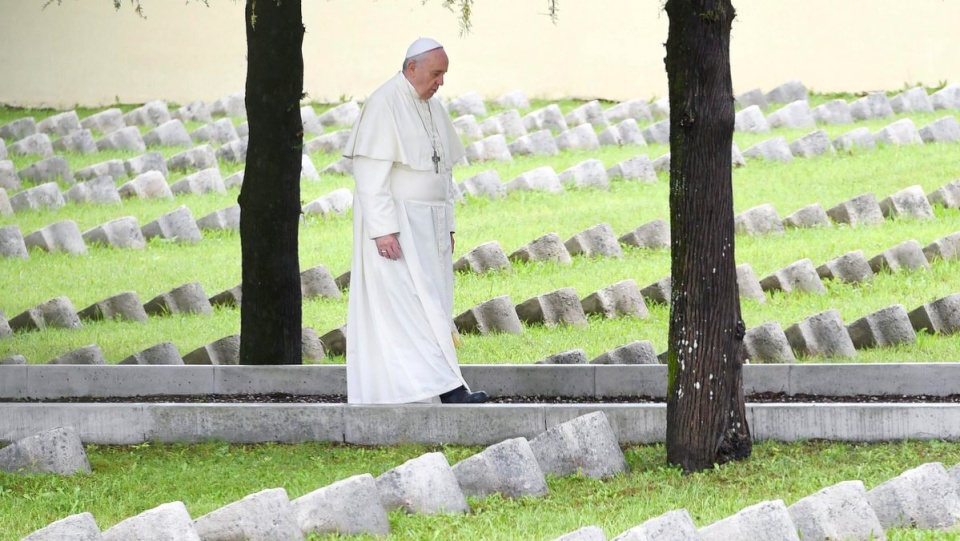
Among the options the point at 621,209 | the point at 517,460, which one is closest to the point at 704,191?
the point at 517,460

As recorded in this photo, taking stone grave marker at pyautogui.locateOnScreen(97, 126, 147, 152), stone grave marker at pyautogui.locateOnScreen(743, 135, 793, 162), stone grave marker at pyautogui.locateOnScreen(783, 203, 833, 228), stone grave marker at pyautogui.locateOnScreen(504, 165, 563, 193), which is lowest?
stone grave marker at pyautogui.locateOnScreen(783, 203, 833, 228)

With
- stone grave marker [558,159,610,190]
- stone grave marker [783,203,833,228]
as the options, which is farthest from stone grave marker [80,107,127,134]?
stone grave marker [783,203,833,228]

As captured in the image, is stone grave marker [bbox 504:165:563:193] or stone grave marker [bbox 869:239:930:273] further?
stone grave marker [bbox 504:165:563:193]

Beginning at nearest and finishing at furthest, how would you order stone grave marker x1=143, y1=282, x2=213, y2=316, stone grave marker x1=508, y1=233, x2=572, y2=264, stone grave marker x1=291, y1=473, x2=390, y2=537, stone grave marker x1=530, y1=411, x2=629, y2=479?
stone grave marker x1=291, y1=473, x2=390, y2=537 → stone grave marker x1=530, y1=411, x2=629, y2=479 → stone grave marker x1=143, y1=282, x2=213, y2=316 → stone grave marker x1=508, y1=233, x2=572, y2=264

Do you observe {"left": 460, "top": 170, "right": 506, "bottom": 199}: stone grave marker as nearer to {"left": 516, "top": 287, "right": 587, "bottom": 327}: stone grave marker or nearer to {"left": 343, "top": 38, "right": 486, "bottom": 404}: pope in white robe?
{"left": 516, "top": 287, "right": 587, "bottom": 327}: stone grave marker

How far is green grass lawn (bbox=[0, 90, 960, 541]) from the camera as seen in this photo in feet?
22.3

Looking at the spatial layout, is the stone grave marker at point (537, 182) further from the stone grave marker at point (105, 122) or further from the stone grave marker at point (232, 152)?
the stone grave marker at point (105, 122)

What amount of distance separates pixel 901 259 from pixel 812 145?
6595 millimetres

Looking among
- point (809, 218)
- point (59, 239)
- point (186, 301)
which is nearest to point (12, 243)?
point (59, 239)

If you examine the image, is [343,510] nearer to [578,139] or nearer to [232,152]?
[232,152]

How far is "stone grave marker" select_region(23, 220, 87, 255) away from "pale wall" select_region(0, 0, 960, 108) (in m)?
7.44

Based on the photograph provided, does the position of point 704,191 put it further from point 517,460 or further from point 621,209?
point 621,209

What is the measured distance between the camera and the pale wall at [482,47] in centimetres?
2253

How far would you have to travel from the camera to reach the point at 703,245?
7.32 meters
